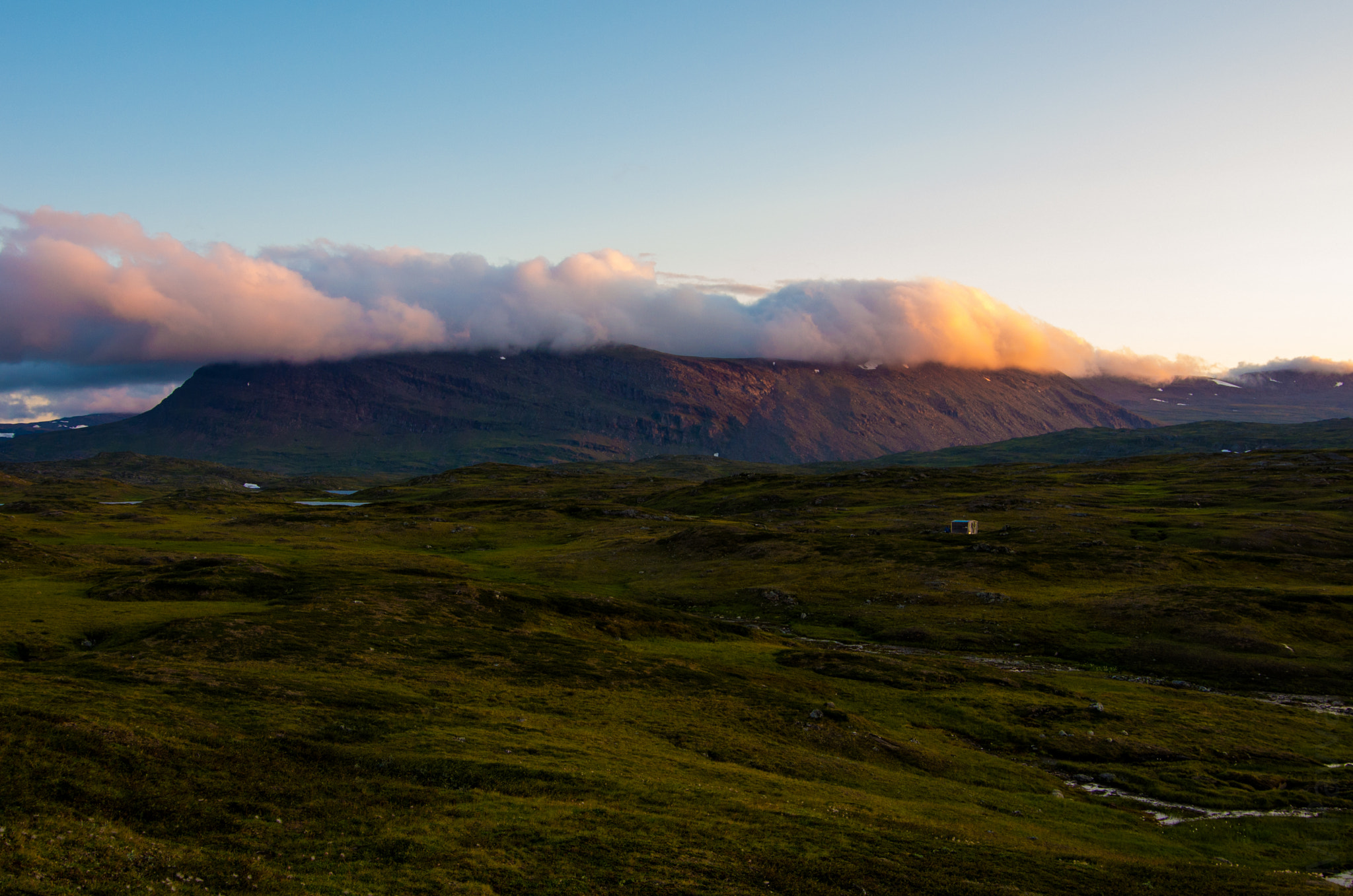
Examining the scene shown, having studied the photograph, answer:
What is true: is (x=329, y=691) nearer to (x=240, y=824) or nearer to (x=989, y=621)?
(x=240, y=824)

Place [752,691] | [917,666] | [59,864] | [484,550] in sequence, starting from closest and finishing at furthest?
[59,864], [752,691], [917,666], [484,550]

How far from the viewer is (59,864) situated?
22359mm

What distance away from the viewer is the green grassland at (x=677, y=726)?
28.4 m

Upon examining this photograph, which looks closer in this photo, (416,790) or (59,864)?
(59,864)

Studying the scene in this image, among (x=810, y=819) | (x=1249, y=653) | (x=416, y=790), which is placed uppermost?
(x=416, y=790)

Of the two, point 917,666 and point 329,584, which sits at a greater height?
point 329,584

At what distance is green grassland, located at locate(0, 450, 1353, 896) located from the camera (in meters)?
28.4

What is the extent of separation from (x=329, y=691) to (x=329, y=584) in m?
44.8

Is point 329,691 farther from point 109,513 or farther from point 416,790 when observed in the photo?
point 109,513

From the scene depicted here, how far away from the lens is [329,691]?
47.7 m

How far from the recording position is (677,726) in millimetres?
53219

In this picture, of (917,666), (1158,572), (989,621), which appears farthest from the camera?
(1158,572)

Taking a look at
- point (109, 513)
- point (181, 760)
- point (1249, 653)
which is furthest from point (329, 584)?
point (109, 513)

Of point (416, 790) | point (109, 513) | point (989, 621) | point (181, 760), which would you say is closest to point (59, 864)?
point (181, 760)
